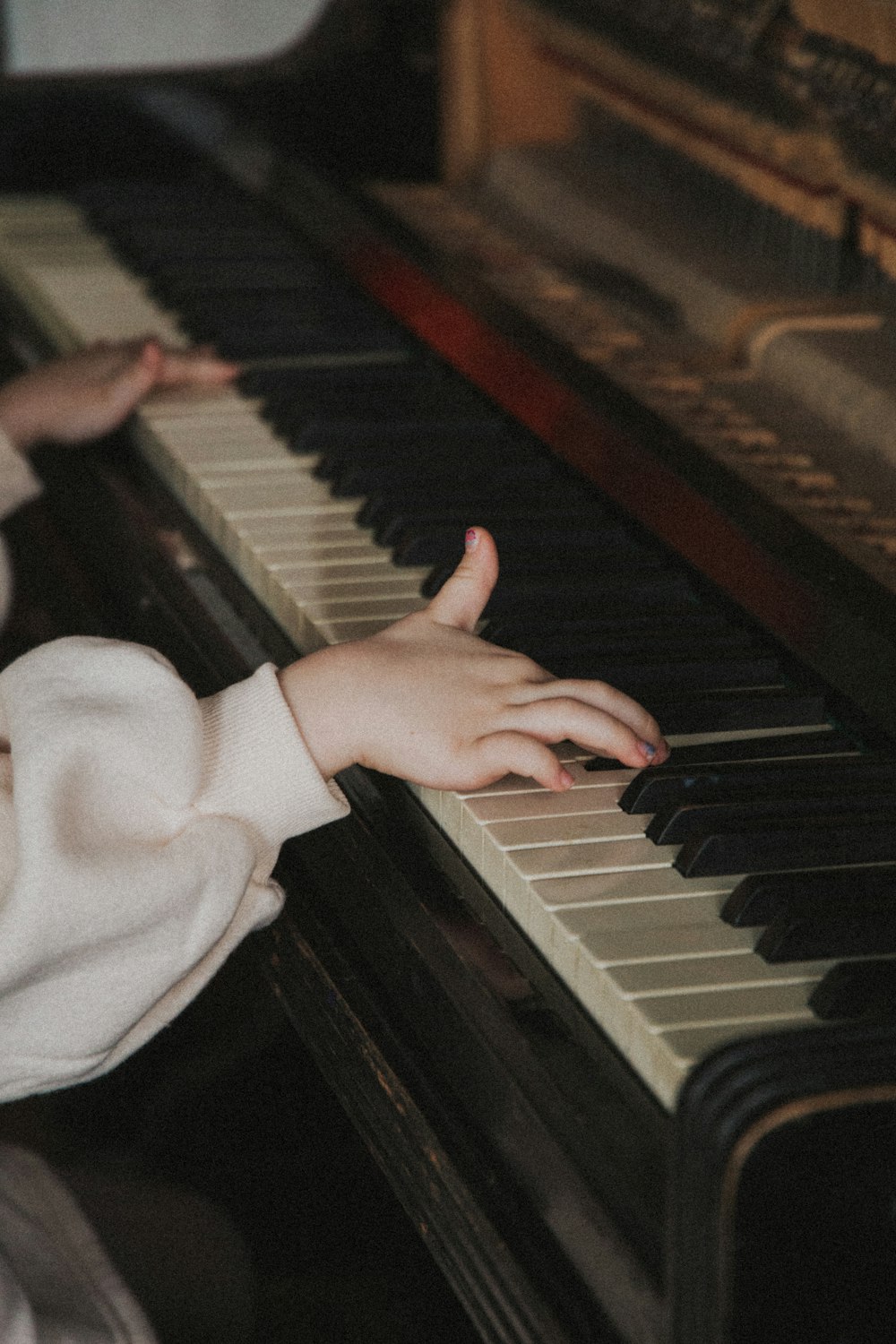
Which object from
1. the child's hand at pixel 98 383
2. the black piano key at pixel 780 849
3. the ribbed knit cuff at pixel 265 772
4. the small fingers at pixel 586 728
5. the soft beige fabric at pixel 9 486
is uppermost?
the black piano key at pixel 780 849

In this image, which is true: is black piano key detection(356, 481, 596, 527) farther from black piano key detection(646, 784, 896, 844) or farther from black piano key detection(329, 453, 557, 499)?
black piano key detection(646, 784, 896, 844)

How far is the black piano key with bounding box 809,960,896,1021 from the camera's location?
3.03 ft

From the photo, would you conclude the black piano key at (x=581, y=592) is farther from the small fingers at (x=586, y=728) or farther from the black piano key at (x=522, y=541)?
the small fingers at (x=586, y=728)

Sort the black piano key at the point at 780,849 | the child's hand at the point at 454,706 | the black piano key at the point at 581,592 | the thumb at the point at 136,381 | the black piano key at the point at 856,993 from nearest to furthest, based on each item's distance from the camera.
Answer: the black piano key at the point at 856,993 → the black piano key at the point at 780,849 → the child's hand at the point at 454,706 → the black piano key at the point at 581,592 → the thumb at the point at 136,381

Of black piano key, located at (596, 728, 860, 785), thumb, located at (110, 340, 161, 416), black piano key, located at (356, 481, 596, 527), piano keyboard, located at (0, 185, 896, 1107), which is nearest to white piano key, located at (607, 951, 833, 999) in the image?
piano keyboard, located at (0, 185, 896, 1107)

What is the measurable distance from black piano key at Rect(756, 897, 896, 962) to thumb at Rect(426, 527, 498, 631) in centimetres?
36

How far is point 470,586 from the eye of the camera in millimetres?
1246

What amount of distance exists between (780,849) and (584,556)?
513mm

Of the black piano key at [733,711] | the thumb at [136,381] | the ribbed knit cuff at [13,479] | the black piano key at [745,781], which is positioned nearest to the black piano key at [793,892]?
the black piano key at [745,781]

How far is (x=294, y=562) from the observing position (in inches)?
60.0

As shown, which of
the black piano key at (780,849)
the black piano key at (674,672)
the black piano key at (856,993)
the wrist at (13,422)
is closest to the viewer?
the black piano key at (856,993)

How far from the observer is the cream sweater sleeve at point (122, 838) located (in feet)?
3.81

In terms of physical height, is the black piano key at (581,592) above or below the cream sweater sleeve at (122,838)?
above

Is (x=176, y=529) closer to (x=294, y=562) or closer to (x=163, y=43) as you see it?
(x=294, y=562)
